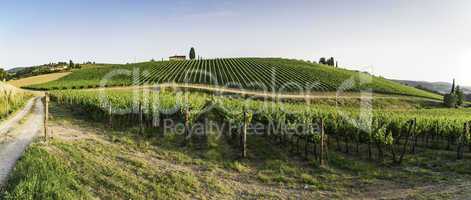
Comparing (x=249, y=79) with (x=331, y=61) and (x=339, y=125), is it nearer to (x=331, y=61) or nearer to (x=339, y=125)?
(x=339, y=125)

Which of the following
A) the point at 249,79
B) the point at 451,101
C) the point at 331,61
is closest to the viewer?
the point at 451,101

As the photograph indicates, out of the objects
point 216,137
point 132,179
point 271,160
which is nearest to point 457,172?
point 271,160

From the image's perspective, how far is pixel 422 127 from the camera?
19500mm

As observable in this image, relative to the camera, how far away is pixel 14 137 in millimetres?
15680

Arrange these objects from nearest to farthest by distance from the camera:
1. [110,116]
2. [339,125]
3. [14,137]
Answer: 1. [14,137]
2. [339,125]
3. [110,116]

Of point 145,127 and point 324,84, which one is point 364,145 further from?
point 324,84

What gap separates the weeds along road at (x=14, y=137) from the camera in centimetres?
1146

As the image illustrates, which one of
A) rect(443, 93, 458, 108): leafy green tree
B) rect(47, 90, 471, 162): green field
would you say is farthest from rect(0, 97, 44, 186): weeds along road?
rect(443, 93, 458, 108): leafy green tree

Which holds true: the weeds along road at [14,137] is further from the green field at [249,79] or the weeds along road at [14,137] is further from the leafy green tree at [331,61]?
the leafy green tree at [331,61]

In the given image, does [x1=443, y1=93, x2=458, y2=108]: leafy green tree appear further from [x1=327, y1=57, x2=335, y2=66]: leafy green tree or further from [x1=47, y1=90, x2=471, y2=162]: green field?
[x1=327, y1=57, x2=335, y2=66]: leafy green tree

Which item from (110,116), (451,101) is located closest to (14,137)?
(110,116)

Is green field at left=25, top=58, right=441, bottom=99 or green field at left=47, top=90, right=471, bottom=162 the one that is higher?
green field at left=25, top=58, right=441, bottom=99

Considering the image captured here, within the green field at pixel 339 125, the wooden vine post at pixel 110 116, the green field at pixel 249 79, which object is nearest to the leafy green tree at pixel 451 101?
the green field at pixel 249 79

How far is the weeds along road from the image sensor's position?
1146 cm
